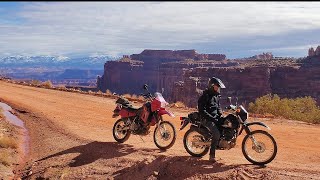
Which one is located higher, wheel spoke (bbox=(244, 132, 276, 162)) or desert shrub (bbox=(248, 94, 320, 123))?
wheel spoke (bbox=(244, 132, 276, 162))

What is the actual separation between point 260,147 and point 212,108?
1.42 meters

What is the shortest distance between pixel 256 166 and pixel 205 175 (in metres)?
1.31

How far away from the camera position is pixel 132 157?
10797 millimetres

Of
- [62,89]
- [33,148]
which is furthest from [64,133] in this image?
[62,89]

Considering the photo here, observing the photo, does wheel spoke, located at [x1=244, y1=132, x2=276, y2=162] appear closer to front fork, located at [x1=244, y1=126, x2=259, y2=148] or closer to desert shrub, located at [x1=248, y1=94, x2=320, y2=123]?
front fork, located at [x1=244, y1=126, x2=259, y2=148]

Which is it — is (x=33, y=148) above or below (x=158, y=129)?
below

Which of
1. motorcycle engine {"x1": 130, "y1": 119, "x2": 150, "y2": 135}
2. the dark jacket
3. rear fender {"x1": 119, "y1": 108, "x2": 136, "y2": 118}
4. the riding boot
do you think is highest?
the dark jacket

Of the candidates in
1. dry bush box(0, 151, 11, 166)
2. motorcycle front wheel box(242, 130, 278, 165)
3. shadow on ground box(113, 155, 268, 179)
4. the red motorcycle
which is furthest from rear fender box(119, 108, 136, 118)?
motorcycle front wheel box(242, 130, 278, 165)

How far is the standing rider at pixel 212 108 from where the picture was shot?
32.2ft

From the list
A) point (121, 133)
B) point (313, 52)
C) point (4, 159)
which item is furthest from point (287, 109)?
point (313, 52)

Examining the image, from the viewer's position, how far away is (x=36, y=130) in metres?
15.7

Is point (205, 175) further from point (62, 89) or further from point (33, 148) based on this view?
point (62, 89)

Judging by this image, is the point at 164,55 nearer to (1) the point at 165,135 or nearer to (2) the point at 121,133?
(2) the point at 121,133

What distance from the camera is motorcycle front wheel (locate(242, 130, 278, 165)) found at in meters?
9.56
